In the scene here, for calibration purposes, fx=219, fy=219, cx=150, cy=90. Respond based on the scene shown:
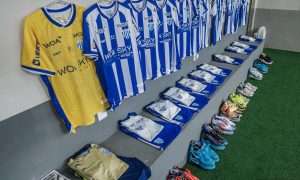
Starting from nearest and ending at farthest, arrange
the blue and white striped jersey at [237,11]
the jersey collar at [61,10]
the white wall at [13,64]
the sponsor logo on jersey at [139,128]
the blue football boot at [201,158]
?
the white wall at [13,64] → the jersey collar at [61,10] → the sponsor logo on jersey at [139,128] → the blue football boot at [201,158] → the blue and white striped jersey at [237,11]

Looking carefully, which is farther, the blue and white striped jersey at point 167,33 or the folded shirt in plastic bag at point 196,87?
the folded shirt in plastic bag at point 196,87

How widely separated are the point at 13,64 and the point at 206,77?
2.30 m

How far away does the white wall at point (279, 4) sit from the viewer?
496cm

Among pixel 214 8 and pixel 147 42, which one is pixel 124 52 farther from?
pixel 214 8

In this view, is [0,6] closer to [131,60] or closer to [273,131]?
[131,60]

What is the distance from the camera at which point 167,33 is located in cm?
217

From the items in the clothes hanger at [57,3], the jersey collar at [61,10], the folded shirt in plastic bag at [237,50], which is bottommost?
the folded shirt in plastic bag at [237,50]

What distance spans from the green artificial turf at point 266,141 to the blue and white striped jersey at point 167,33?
3.56 ft

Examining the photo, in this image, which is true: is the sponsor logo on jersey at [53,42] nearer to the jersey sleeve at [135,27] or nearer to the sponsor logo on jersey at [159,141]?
the jersey sleeve at [135,27]

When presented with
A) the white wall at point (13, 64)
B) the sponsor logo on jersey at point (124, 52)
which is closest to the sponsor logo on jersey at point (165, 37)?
the sponsor logo on jersey at point (124, 52)

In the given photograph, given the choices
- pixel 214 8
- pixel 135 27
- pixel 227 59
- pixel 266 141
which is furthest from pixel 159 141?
pixel 227 59

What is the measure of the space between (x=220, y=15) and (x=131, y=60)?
2.11 m

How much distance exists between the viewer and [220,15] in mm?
3312

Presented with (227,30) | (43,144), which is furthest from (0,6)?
(227,30)
